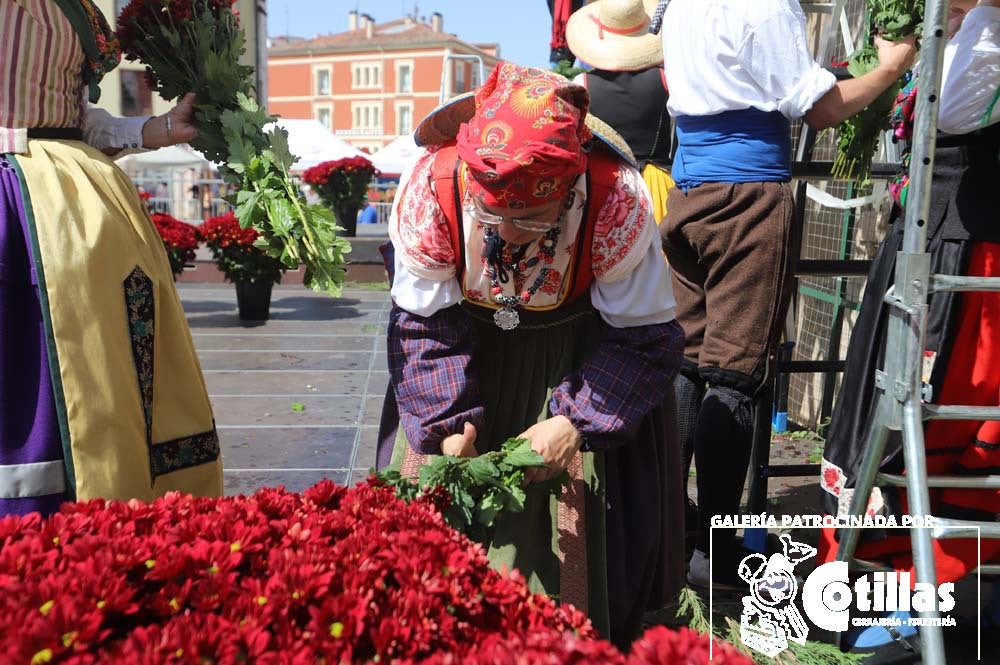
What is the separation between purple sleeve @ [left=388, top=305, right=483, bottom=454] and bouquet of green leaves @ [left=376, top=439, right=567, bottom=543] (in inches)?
8.2

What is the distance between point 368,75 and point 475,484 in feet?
241

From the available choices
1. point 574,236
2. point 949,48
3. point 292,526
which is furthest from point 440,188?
point 949,48

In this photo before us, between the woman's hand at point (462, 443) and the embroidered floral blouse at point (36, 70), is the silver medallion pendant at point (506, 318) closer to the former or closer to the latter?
the woman's hand at point (462, 443)

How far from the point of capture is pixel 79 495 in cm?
211

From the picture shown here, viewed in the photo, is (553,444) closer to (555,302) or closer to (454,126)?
(555,302)

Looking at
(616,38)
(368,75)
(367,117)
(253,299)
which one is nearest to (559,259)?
(616,38)

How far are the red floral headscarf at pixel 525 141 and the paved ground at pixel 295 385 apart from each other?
2.49 m

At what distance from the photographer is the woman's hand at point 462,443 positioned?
2.09 meters

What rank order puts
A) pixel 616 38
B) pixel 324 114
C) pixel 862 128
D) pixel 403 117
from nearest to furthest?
pixel 862 128, pixel 616 38, pixel 403 117, pixel 324 114

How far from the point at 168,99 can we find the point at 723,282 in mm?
1740

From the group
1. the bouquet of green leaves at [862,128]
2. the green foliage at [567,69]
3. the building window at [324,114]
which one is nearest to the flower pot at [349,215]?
the green foliage at [567,69]

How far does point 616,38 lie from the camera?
3.80m

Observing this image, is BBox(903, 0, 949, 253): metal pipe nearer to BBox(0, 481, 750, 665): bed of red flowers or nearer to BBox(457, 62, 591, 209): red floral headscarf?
BBox(457, 62, 591, 209): red floral headscarf

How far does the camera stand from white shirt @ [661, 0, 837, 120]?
2.80 meters
